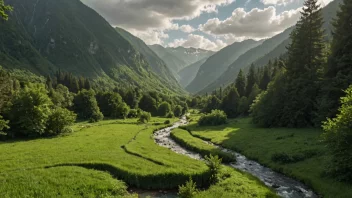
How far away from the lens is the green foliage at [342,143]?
27.3 meters

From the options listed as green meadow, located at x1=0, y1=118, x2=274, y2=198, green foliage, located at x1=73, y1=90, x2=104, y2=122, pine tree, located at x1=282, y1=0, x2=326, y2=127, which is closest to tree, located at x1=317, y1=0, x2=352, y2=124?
pine tree, located at x1=282, y1=0, x2=326, y2=127

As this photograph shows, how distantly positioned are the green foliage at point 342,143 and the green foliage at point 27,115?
58755 mm

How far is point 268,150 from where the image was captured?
148ft

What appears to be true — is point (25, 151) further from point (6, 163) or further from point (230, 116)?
point (230, 116)

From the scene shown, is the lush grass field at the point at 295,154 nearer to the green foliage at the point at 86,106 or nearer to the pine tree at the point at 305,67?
the pine tree at the point at 305,67

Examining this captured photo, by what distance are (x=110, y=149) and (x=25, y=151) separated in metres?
13.7

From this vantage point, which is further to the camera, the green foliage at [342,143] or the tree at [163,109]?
the tree at [163,109]

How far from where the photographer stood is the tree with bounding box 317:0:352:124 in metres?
51.2

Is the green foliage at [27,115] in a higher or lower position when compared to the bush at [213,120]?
higher

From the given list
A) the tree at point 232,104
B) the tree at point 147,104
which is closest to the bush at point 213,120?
the tree at point 232,104

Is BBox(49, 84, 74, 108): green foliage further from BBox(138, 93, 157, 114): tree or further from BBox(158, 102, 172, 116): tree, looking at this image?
BBox(158, 102, 172, 116): tree

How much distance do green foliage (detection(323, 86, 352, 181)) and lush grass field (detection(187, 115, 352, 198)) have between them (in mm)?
1348

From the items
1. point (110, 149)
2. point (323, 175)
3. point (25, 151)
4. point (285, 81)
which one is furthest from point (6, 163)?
point (285, 81)

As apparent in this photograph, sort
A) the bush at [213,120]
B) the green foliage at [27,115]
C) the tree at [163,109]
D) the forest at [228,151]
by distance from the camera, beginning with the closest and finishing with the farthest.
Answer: the forest at [228,151]
the green foliage at [27,115]
the bush at [213,120]
the tree at [163,109]
